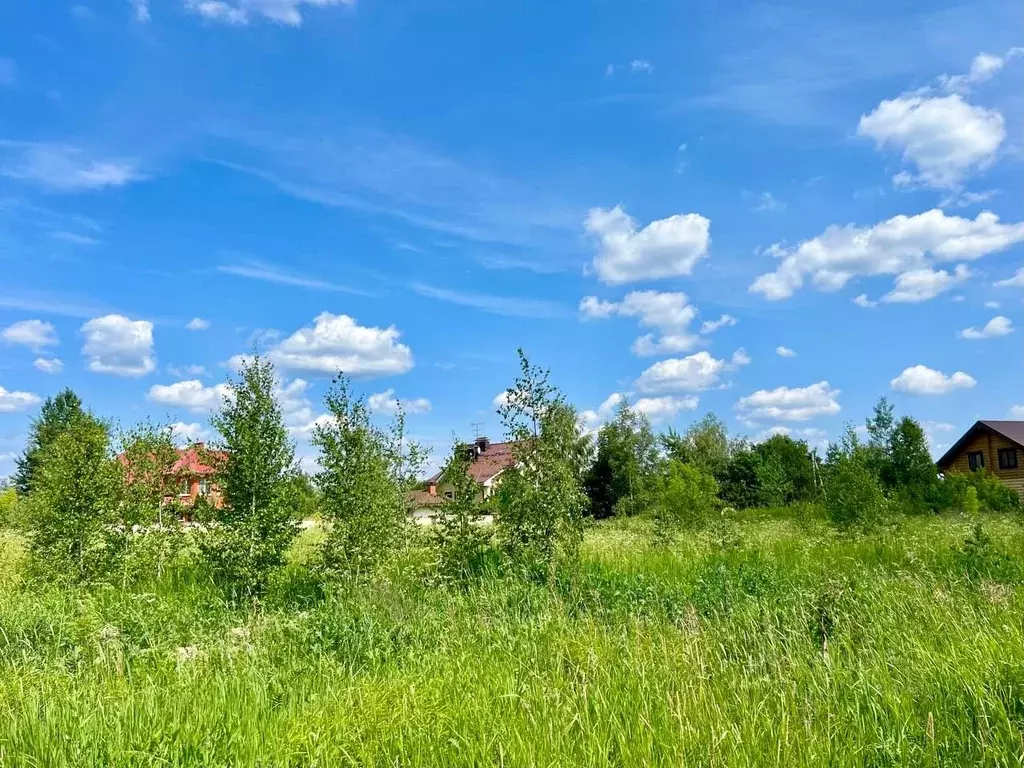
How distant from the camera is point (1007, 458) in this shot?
139 feet

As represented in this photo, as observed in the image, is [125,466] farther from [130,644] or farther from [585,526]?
[585,526]

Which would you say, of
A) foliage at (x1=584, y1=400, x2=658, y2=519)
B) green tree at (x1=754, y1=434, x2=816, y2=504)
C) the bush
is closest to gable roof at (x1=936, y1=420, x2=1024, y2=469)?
green tree at (x1=754, y1=434, x2=816, y2=504)

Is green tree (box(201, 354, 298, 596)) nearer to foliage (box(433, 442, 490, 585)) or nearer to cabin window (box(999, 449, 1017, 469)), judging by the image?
foliage (box(433, 442, 490, 585))

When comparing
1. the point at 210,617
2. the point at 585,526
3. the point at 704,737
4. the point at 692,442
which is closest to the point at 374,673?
the point at 704,737

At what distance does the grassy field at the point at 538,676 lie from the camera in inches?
146

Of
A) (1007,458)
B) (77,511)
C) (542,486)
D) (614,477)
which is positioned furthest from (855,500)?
(1007,458)

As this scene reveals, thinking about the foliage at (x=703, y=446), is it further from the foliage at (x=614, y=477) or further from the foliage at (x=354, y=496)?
the foliage at (x=354, y=496)

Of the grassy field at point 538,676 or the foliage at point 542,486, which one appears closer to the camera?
the grassy field at point 538,676

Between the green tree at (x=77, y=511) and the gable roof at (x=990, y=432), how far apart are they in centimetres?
4722

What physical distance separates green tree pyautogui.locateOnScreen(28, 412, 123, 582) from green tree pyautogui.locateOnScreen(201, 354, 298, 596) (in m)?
3.08

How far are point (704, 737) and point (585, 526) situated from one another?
643 cm

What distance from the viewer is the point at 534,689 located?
459cm

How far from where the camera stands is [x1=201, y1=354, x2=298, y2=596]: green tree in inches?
381

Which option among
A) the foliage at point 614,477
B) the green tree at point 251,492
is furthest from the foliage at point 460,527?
the foliage at point 614,477
